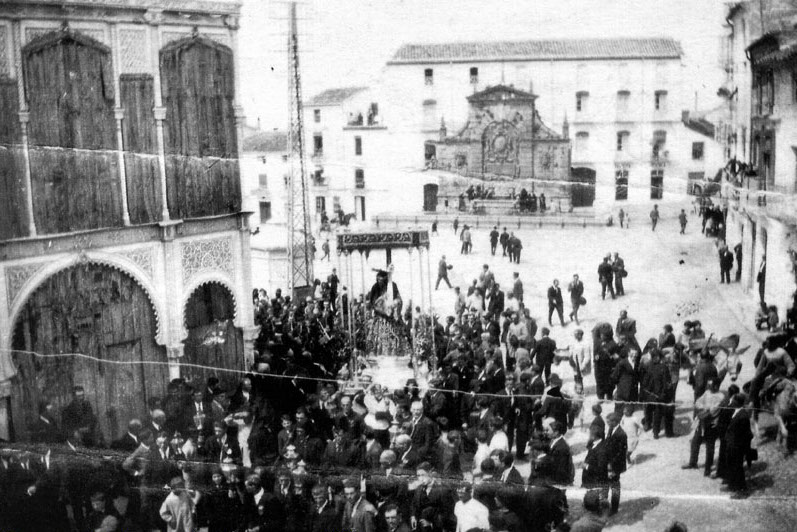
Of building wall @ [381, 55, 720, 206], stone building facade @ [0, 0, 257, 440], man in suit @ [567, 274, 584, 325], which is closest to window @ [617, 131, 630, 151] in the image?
building wall @ [381, 55, 720, 206]

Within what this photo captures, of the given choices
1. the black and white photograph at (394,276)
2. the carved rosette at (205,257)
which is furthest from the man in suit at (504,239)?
the carved rosette at (205,257)

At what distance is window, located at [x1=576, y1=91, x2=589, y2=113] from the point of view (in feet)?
11.8

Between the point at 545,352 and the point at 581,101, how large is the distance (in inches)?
43.4

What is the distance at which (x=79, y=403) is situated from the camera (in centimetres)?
407

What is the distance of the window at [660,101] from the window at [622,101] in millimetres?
107

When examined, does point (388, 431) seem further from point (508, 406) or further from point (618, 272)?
point (618, 272)

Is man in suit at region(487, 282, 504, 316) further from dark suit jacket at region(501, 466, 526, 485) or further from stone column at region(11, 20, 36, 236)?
stone column at region(11, 20, 36, 236)

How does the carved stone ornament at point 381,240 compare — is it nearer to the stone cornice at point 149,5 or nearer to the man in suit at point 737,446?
the stone cornice at point 149,5

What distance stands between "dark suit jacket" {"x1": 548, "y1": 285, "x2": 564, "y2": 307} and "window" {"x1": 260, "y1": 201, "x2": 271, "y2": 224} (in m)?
1.35

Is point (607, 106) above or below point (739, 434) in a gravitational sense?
above

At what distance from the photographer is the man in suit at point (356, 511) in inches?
144

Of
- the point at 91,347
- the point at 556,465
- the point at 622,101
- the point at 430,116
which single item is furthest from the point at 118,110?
the point at 556,465

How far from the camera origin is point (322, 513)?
3.75m

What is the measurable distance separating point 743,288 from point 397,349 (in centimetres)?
153
